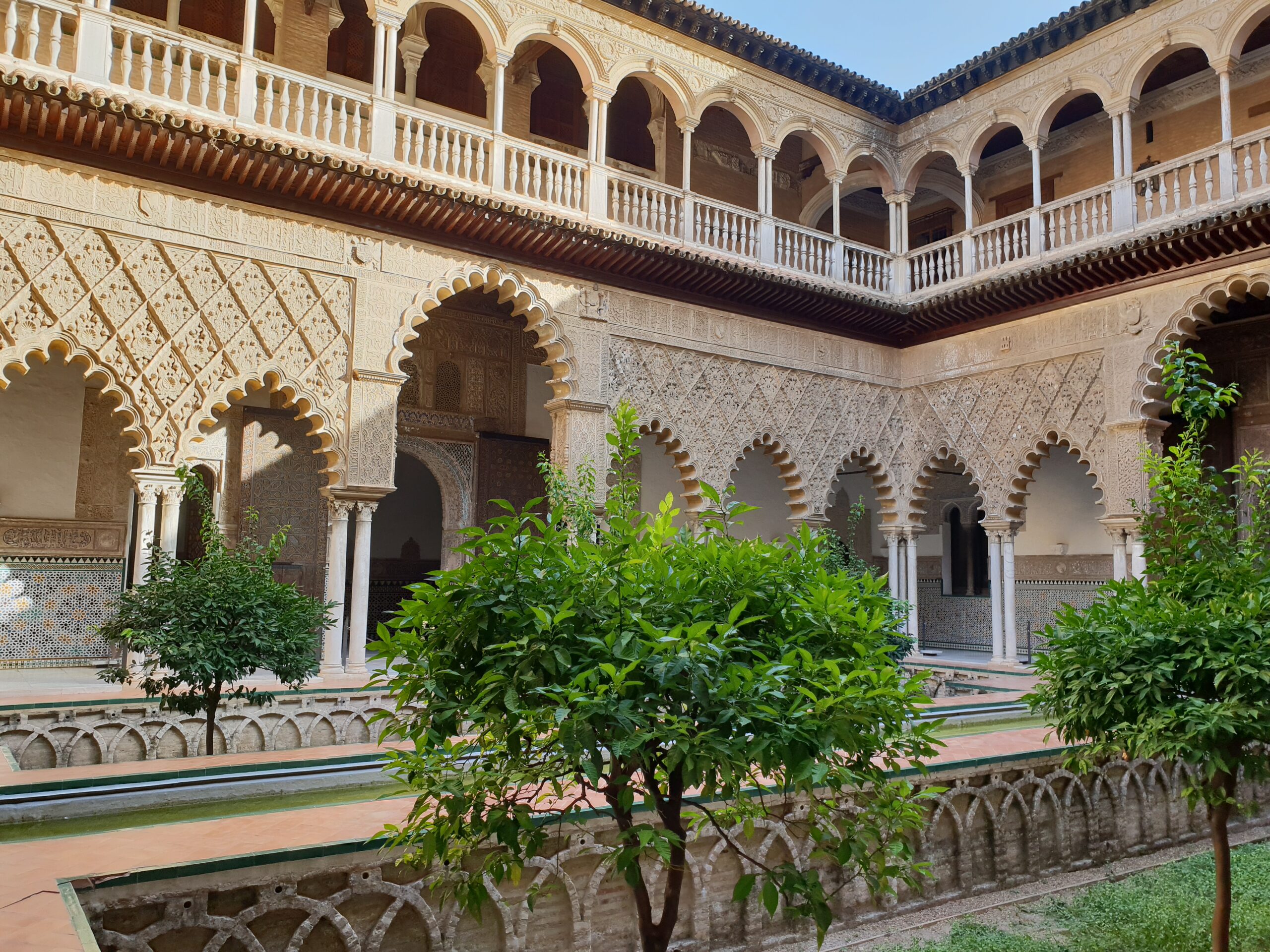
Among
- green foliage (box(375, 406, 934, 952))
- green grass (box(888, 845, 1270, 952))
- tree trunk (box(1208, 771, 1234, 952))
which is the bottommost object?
green grass (box(888, 845, 1270, 952))

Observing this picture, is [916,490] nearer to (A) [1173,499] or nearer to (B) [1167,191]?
(B) [1167,191]

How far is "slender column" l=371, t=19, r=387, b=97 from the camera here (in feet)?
28.7

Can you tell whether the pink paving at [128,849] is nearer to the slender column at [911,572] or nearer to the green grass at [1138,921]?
the green grass at [1138,921]

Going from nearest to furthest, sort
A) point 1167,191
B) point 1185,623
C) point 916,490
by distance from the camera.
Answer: point 1185,623
point 1167,191
point 916,490

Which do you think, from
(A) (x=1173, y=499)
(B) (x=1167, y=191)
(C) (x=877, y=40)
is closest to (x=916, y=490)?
(B) (x=1167, y=191)

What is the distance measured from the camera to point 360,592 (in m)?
8.75

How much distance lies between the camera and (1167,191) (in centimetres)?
988

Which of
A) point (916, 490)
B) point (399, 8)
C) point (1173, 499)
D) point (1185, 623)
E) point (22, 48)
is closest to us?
point (1185, 623)

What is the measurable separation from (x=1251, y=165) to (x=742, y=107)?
5.31m

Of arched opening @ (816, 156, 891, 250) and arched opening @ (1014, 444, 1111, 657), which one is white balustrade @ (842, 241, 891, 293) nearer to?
arched opening @ (816, 156, 891, 250)

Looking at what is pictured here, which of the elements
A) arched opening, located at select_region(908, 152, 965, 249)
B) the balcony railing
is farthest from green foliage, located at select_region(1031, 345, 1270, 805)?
arched opening, located at select_region(908, 152, 965, 249)

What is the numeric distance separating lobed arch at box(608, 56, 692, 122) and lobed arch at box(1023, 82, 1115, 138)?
13.4ft

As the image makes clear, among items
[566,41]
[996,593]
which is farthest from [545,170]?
[996,593]

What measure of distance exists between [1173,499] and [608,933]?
252 cm
